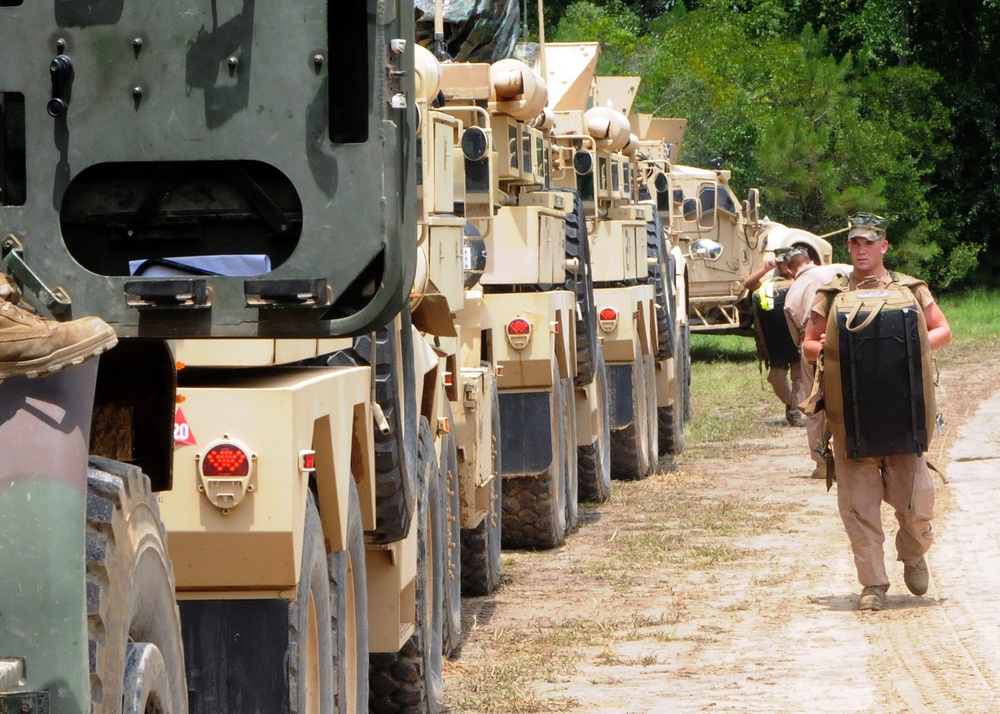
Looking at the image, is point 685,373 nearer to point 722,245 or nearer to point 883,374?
point 722,245

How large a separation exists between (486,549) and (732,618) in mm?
1217

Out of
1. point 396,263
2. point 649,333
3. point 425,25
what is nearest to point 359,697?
point 396,263

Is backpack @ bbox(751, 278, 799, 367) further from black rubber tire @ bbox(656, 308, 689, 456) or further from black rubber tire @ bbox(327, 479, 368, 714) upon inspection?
black rubber tire @ bbox(327, 479, 368, 714)

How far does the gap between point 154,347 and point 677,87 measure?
30.6m

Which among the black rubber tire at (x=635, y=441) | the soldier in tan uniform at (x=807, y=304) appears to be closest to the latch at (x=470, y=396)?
the black rubber tire at (x=635, y=441)

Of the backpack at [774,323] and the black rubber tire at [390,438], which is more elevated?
the backpack at [774,323]

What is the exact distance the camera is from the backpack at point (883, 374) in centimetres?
791

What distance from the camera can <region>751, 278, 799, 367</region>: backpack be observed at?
615 inches

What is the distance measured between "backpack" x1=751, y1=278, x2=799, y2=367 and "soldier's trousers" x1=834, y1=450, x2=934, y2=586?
7.41 metres

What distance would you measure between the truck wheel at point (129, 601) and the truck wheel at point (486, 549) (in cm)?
→ 542

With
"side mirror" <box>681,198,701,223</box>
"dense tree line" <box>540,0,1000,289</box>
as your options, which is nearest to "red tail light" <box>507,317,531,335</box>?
"side mirror" <box>681,198,701,223</box>

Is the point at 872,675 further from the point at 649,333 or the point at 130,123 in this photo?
the point at 649,333

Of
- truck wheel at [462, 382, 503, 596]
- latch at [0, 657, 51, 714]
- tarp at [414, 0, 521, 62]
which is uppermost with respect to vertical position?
tarp at [414, 0, 521, 62]

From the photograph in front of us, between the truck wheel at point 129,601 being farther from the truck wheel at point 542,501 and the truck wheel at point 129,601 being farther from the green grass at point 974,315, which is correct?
the green grass at point 974,315
